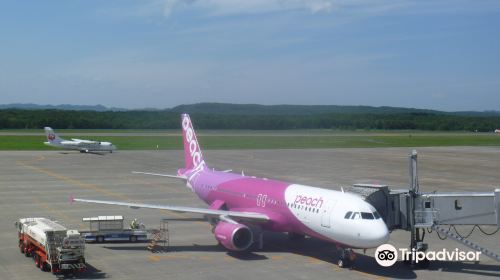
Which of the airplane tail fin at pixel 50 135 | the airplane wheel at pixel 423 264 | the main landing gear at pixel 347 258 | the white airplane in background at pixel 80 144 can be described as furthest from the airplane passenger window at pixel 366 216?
the airplane tail fin at pixel 50 135

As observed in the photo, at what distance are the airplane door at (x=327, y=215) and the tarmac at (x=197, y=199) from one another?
6.29 feet

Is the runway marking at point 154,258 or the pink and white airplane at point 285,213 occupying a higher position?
the pink and white airplane at point 285,213

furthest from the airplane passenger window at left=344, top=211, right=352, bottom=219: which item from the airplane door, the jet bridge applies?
the jet bridge

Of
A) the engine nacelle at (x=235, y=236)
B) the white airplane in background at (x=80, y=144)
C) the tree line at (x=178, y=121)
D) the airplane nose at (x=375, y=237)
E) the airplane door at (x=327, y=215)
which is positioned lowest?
the engine nacelle at (x=235, y=236)

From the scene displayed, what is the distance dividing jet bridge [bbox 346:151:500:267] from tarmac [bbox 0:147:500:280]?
6.02 feet

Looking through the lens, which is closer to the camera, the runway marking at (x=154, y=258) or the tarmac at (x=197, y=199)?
the tarmac at (x=197, y=199)

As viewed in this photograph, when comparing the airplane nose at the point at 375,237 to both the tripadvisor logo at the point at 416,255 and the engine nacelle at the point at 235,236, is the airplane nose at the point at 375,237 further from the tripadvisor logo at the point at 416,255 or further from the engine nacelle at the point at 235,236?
the engine nacelle at the point at 235,236

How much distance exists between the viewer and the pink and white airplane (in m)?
26.4

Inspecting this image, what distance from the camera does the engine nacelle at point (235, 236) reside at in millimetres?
29375

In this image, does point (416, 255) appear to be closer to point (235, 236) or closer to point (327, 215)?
point (327, 215)

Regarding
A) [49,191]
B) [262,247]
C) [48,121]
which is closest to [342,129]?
[48,121]

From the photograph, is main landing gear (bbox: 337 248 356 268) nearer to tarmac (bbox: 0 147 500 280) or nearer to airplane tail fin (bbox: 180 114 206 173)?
tarmac (bbox: 0 147 500 280)

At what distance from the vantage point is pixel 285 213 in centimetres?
3050

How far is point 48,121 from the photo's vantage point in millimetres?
184625
